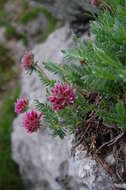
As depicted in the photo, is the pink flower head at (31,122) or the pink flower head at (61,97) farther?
the pink flower head at (31,122)

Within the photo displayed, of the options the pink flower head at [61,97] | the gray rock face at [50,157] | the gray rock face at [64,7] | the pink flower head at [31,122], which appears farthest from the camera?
the gray rock face at [64,7]

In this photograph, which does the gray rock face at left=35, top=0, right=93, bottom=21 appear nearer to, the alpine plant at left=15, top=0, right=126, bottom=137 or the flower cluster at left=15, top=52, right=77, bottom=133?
the alpine plant at left=15, top=0, right=126, bottom=137

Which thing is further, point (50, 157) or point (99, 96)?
point (50, 157)

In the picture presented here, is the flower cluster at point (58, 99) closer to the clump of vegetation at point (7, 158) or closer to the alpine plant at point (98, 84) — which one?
the alpine plant at point (98, 84)

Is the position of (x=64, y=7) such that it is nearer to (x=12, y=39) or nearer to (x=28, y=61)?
(x=28, y=61)

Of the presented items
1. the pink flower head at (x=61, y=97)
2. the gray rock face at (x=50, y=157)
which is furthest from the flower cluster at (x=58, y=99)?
the gray rock face at (x=50, y=157)

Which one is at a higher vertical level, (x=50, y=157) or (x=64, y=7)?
(x=64, y=7)

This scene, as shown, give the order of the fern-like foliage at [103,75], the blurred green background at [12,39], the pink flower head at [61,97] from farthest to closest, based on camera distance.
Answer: the blurred green background at [12,39] < the pink flower head at [61,97] < the fern-like foliage at [103,75]

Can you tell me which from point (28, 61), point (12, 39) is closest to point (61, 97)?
point (28, 61)
